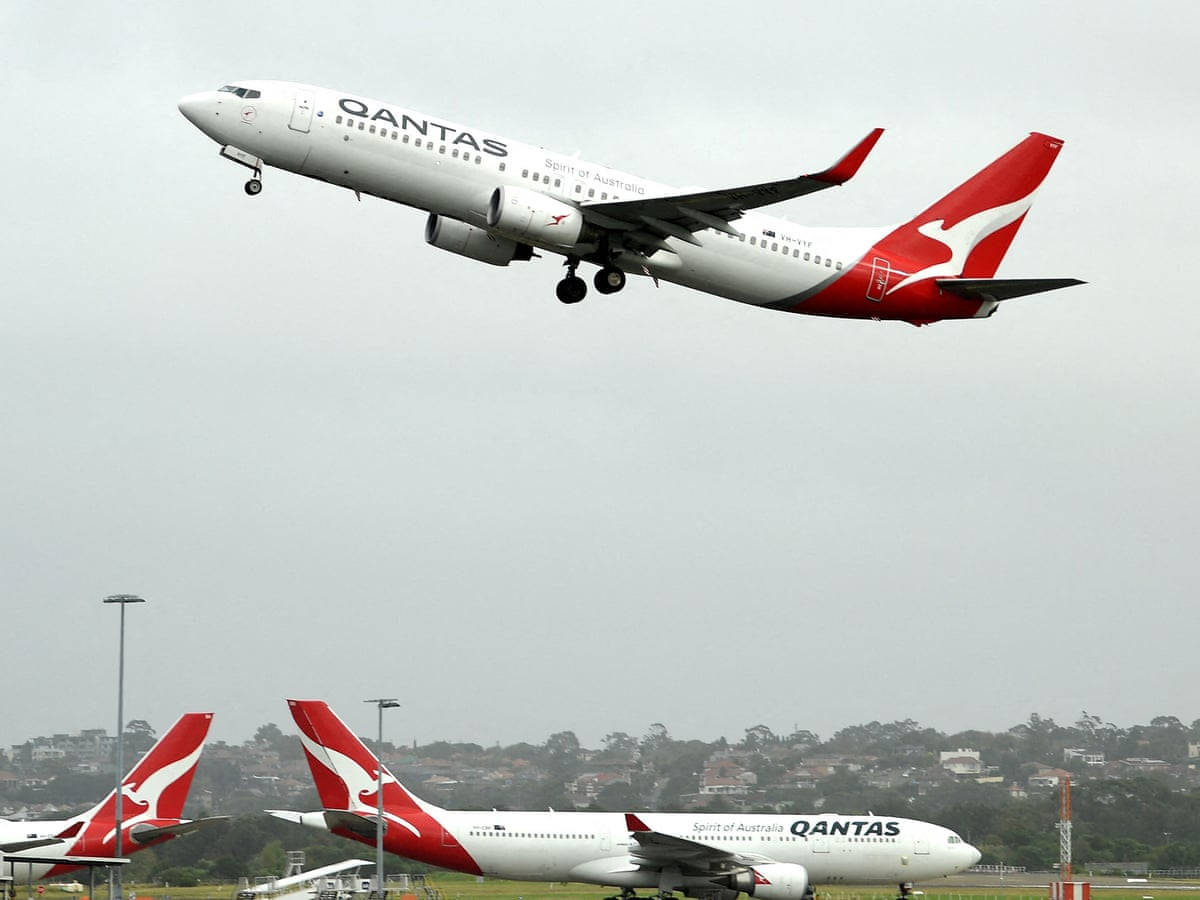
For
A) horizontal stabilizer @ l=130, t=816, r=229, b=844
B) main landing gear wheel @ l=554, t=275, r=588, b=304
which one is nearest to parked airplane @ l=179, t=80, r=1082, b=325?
main landing gear wheel @ l=554, t=275, r=588, b=304

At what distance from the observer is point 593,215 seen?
141ft

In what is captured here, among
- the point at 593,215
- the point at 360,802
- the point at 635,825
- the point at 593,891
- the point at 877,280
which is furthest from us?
the point at 593,891

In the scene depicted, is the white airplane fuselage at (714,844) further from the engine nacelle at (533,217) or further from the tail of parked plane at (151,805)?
the engine nacelle at (533,217)

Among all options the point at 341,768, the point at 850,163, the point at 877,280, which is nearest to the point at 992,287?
the point at 877,280

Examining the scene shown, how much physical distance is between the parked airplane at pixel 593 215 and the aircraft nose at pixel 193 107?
34mm

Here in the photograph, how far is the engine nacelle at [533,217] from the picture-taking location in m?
41.2

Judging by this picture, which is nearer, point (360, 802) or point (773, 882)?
point (773, 882)

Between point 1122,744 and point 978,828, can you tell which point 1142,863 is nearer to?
point 978,828

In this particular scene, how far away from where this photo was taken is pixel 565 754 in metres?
121

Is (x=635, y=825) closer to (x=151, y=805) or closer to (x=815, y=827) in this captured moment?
(x=815, y=827)

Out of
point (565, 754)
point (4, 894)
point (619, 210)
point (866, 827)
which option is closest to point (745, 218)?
point (619, 210)

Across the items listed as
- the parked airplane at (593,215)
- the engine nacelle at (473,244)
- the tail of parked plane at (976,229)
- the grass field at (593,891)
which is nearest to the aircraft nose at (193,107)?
the parked airplane at (593,215)

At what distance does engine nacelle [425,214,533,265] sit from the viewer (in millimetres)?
44812

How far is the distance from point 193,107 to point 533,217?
8569 millimetres
